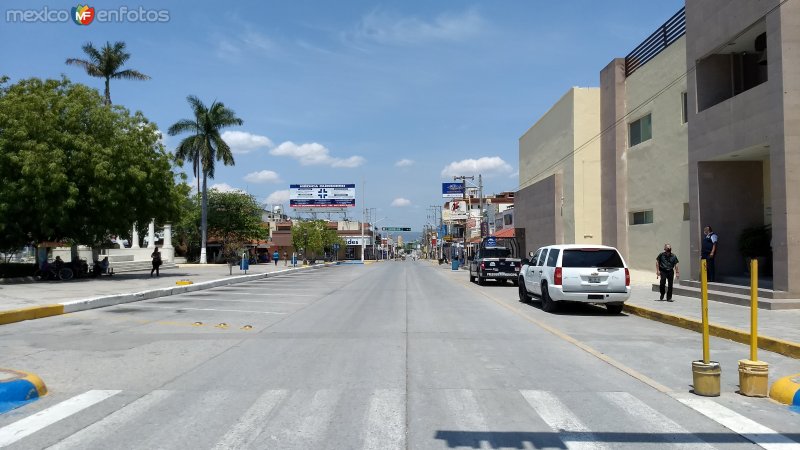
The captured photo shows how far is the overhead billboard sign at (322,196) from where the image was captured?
361 ft

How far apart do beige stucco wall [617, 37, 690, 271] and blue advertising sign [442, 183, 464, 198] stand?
229 ft

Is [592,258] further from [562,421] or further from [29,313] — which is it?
A: [29,313]

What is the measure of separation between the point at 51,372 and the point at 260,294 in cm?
1535

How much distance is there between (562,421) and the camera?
20.5ft

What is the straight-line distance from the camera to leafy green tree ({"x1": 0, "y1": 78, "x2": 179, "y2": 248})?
89.0 feet

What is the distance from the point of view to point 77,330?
43.9 ft

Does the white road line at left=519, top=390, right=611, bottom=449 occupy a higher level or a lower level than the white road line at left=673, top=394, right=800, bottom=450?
higher

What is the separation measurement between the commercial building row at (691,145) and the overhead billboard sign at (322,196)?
236 ft

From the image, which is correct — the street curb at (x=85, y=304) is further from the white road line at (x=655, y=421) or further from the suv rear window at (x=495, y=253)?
the white road line at (x=655, y=421)

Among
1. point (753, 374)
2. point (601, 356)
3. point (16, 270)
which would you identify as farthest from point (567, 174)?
Result: point (753, 374)

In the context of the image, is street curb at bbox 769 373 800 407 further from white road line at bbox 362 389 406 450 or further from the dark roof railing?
the dark roof railing

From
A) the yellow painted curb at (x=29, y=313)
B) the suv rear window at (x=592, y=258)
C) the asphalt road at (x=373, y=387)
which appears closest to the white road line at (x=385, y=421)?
the asphalt road at (x=373, y=387)

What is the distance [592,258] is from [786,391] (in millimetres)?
9256

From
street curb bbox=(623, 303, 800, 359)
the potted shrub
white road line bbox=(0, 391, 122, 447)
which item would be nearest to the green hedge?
white road line bbox=(0, 391, 122, 447)
